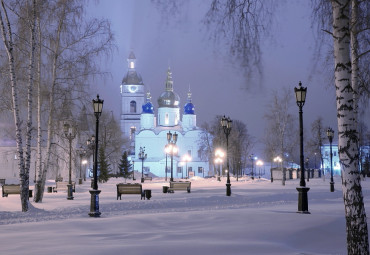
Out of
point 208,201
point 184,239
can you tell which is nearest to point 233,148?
point 208,201

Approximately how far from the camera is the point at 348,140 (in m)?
6.15

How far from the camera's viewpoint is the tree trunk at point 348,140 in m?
6.14

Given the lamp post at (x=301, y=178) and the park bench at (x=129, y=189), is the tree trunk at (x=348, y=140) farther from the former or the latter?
the park bench at (x=129, y=189)

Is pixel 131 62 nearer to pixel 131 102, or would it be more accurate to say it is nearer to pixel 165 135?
pixel 131 102

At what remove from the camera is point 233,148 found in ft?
228

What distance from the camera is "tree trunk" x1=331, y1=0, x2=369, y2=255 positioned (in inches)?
242

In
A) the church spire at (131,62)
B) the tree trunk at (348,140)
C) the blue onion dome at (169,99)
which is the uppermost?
the church spire at (131,62)

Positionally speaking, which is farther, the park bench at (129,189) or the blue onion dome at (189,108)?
the blue onion dome at (189,108)

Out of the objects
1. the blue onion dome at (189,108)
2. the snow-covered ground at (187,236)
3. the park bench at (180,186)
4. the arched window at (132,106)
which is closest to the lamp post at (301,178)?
the snow-covered ground at (187,236)

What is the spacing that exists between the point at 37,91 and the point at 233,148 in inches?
2020

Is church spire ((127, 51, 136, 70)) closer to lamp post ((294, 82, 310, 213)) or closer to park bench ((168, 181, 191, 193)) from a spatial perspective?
park bench ((168, 181, 191, 193))

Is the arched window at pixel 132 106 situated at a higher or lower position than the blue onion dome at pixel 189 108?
higher

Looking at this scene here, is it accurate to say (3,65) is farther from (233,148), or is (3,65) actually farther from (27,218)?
(233,148)

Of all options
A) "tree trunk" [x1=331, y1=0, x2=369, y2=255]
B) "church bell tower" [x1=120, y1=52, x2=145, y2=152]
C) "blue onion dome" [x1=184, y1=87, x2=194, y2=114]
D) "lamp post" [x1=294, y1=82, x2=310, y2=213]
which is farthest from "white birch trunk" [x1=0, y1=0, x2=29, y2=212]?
"church bell tower" [x1=120, y1=52, x2=145, y2=152]
